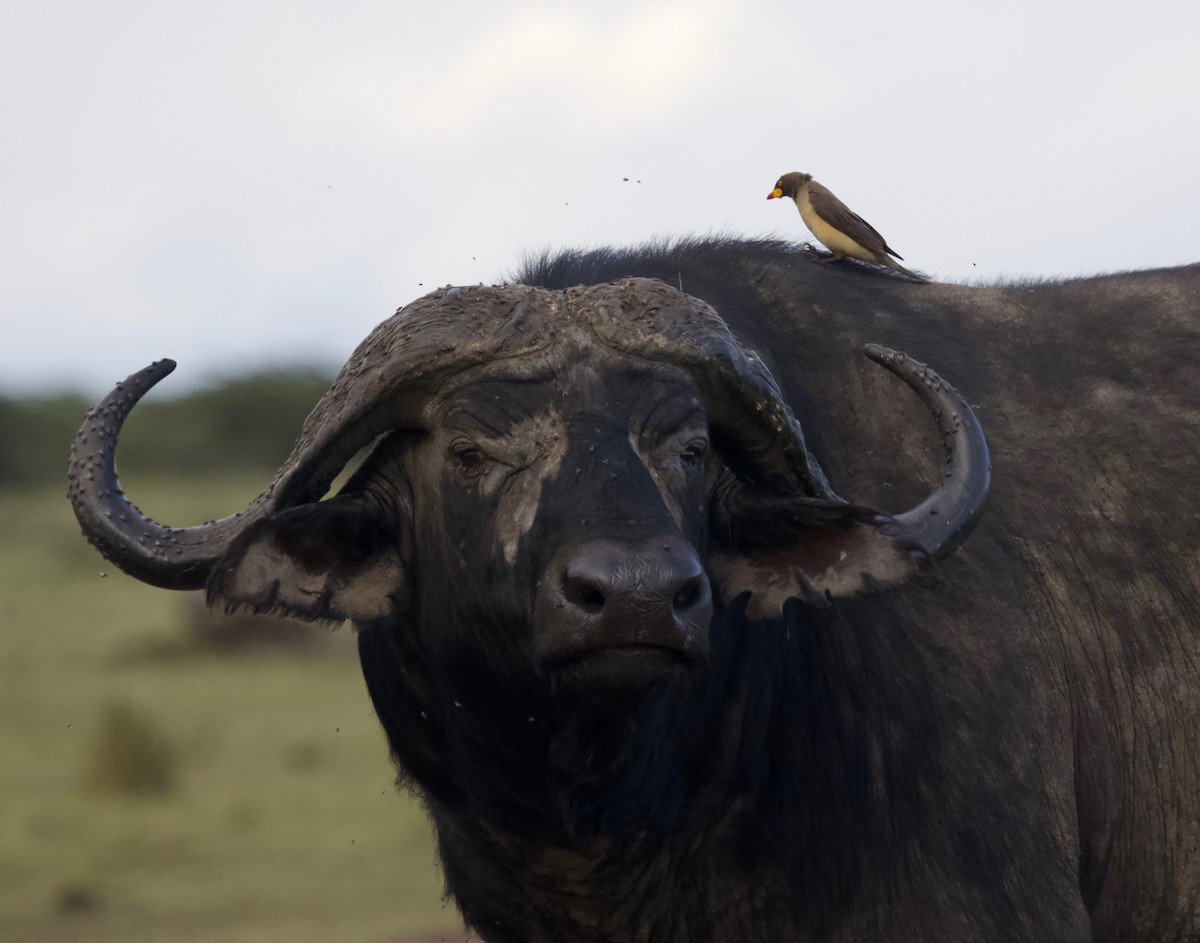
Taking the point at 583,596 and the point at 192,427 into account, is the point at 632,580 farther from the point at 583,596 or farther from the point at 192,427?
the point at 192,427

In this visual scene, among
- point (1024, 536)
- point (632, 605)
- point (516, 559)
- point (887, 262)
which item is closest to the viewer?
point (632, 605)

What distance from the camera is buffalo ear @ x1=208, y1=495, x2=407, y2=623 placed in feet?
14.4

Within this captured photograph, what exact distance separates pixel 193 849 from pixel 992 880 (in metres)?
11.1

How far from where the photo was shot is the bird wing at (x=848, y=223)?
19.4 ft

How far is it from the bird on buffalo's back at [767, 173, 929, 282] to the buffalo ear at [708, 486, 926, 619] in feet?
5.12

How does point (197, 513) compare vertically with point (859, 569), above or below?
below

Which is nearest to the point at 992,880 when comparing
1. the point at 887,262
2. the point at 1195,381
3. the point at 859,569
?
the point at 859,569

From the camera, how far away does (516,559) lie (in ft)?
13.9

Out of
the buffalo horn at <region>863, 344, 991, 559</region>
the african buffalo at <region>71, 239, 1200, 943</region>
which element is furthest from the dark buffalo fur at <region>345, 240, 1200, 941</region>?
the buffalo horn at <region>863, 344, 991, 559</region>

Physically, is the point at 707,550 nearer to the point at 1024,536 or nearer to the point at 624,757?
the point at 624,757

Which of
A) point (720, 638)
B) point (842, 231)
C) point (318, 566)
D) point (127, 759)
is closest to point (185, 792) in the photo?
point (127, 759)

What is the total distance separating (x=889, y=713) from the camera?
4660mm

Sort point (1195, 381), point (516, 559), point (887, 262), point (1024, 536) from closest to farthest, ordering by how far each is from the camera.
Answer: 1. point (516, 559)
2. point (1024, 536)
3. point (1195, 381)
4. point (887, 262)

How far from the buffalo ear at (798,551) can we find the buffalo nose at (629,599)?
0.65 m
